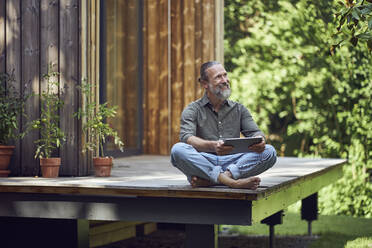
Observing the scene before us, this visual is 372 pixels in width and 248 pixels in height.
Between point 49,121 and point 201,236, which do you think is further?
point 49,121

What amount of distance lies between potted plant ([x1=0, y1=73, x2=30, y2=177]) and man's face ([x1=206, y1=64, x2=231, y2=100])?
1.61 metres

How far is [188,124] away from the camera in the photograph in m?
4.06

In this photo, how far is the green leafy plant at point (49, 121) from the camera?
16.1 ft

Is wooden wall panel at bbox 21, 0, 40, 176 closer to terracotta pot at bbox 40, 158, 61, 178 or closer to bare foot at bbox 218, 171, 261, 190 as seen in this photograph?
terracotta pot at bbox 40, 158, 61, 178

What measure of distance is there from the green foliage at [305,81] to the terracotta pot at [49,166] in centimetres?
531

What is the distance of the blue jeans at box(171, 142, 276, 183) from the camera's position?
3879 millimetres

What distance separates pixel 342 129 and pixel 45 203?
6359 mm

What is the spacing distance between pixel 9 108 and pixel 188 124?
171 centimetres

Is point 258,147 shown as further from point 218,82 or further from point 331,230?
point 331,230

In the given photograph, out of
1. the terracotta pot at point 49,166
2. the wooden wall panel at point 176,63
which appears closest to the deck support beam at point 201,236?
the terracotta pot at point 49,166

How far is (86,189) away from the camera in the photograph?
4184 mm

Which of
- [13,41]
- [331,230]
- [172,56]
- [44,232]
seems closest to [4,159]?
[44,232]

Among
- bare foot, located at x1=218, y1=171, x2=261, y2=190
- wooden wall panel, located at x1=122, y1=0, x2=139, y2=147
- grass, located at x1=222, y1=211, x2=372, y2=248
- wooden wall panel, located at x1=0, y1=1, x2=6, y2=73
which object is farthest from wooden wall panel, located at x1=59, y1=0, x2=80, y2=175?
grass, located at x1=222, y1=211, x2=372, y2=248

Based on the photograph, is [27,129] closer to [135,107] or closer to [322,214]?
[135,107]
